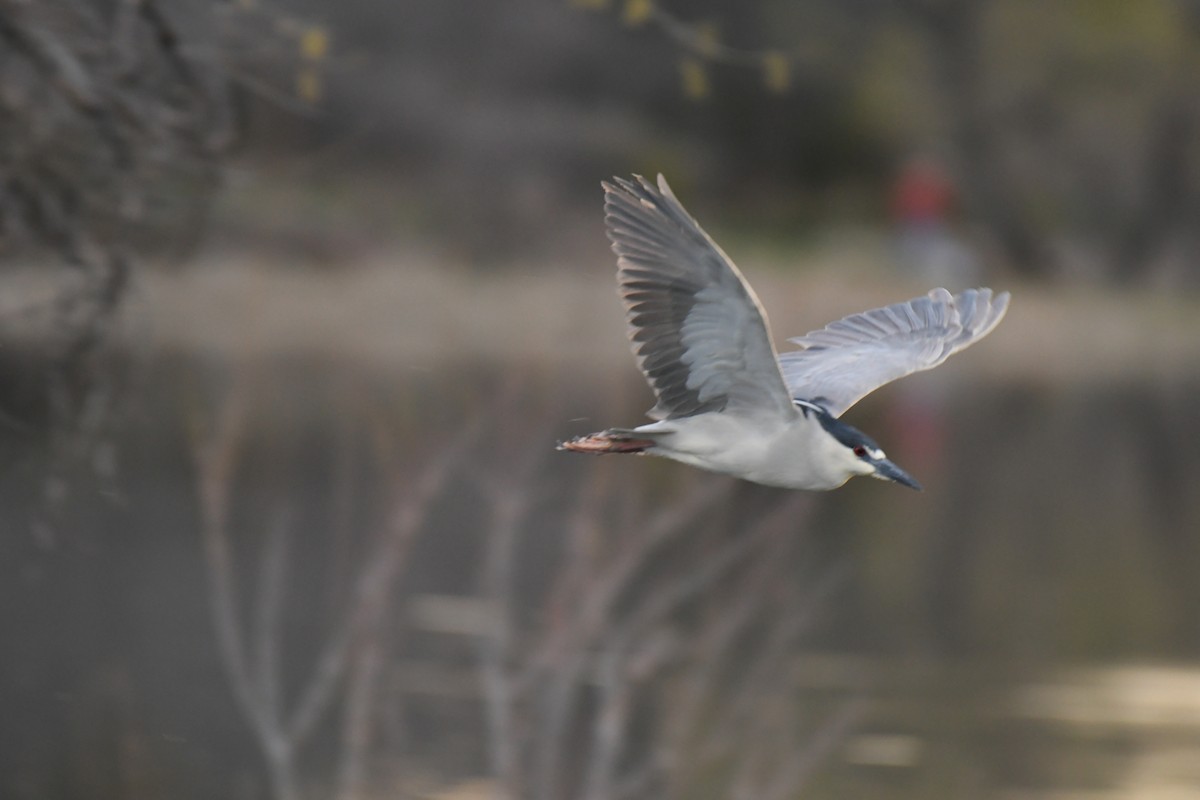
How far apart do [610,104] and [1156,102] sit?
6382 mm

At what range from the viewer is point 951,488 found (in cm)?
1616

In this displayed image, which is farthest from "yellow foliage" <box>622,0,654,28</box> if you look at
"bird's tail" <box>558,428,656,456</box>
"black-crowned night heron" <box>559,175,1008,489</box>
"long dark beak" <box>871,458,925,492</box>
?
"long dark beak" <box>871,458,925,492</box>

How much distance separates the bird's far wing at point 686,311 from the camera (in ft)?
14.0

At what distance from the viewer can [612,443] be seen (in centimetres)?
467

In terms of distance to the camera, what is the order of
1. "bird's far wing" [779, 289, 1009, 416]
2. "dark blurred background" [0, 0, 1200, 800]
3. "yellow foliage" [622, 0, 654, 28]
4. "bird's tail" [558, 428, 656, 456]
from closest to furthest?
"yellow foliage" [622, 0, 654, 28] < "bird's tail" [558, 428, 656, 456] < "dark blurred background" [0, 0, 1200, 800] < "bird's far wing" [779, 289, 1009, 416]

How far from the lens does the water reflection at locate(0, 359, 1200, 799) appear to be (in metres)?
5.23

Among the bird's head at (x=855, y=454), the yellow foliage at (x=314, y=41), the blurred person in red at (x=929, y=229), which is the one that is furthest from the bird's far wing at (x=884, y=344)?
the blurred person in red at (x=929, y=229)

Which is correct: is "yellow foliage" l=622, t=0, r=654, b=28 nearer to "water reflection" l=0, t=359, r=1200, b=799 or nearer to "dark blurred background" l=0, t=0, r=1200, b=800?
"dark blurred background" l=0, t=0, r=1200, b=800

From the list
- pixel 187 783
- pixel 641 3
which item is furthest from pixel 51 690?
pixel 641 3

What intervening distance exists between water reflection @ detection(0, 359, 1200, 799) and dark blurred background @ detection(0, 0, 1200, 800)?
0.04m

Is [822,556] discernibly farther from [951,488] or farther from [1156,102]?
[1156,102]

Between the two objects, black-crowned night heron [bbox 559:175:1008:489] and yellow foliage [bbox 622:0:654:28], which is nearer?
black-crowned night heron [bbox 559:175:1008:489]

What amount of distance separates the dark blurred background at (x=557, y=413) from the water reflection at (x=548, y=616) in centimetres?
4

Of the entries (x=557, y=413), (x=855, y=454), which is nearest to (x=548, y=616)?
(x=855, y=454)
